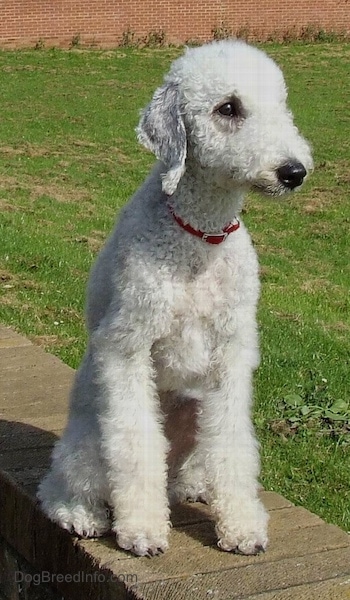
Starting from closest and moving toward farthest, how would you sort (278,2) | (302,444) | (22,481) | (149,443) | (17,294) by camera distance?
(149,443), (22,481), (302,444), (17,294), (278,2)

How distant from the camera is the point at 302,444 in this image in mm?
4543

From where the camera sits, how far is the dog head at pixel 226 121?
2738 mm

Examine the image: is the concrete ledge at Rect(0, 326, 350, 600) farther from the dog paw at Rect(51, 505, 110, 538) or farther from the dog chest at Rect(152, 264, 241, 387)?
the dog chest at Rect(152, 264, 241, 387)

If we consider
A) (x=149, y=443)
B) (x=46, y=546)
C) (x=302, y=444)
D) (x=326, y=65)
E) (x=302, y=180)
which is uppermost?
(x=302, y=180)

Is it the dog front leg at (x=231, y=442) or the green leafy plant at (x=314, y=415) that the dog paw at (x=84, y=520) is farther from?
the green leafy plant at (x=314, y=415)

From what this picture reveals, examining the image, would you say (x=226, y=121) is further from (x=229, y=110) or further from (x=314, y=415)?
(x=314, y=415)

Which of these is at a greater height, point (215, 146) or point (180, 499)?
point (215, 146)

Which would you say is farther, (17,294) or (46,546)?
(17,294)

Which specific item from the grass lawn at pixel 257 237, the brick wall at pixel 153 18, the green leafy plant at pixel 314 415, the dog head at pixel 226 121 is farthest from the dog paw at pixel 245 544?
the brick wall at pixel 153 18

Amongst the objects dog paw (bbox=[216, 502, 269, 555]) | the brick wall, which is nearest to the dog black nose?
dog paw (bbox=[216, 502, 269, 555])

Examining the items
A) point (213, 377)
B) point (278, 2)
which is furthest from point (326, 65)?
point (213, 377)

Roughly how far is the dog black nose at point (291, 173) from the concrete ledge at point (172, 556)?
102 centimetres

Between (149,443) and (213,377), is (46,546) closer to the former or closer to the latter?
(149,443)

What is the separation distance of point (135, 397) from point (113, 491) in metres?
0.29
